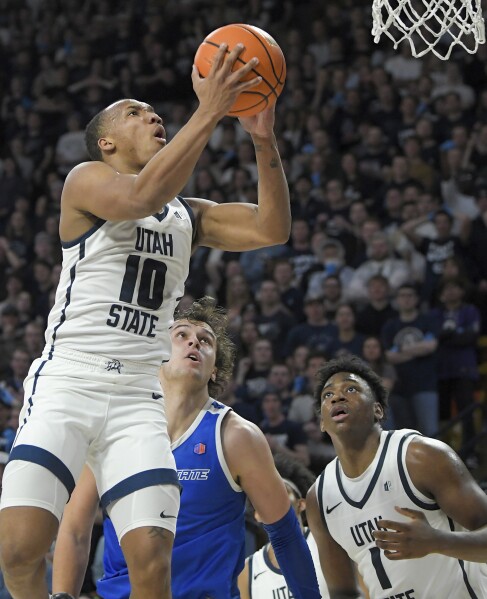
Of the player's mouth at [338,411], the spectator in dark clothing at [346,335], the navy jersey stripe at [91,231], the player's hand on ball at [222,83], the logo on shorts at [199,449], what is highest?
the spectator in dark clothing at [346,335]

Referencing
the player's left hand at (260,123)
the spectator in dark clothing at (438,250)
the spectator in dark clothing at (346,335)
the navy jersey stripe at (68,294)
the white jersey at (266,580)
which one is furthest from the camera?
the spectator in dark clothing at (438,250)

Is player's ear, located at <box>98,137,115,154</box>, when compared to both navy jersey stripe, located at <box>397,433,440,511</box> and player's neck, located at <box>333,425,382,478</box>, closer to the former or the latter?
player's neck, located at <box>333,425,382,478</box>

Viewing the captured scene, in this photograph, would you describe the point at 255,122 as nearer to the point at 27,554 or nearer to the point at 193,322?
the point at 193,322

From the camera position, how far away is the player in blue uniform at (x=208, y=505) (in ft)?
14.4

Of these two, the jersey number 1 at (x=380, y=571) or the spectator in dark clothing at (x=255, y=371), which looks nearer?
the jersey number 1 at (x=380, y=571)

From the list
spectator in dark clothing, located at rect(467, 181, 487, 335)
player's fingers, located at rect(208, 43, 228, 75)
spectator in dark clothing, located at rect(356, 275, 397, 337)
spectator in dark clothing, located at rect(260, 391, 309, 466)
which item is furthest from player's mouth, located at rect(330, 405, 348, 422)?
spectator in dark clothing, located at rect(467, 181, 487, 335)

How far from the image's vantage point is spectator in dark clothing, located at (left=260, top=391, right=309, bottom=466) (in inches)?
327

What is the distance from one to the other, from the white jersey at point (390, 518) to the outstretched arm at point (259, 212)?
1250 mm

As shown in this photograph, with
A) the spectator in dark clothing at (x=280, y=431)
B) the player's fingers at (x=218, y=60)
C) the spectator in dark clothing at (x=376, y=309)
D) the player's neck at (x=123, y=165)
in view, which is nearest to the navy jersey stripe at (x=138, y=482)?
the player's neck at (x=123, y=165)

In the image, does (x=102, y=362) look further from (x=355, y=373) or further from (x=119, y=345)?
(x=355, y=373)

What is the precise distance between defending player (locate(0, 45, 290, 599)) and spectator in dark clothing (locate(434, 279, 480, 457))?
5107 mm

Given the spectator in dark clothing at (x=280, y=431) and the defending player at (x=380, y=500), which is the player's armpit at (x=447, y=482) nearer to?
the defending player at (x=380, y=500)

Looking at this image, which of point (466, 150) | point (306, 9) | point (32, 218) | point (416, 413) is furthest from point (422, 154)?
point (32, 218)

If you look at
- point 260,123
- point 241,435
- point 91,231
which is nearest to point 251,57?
point 260,123
